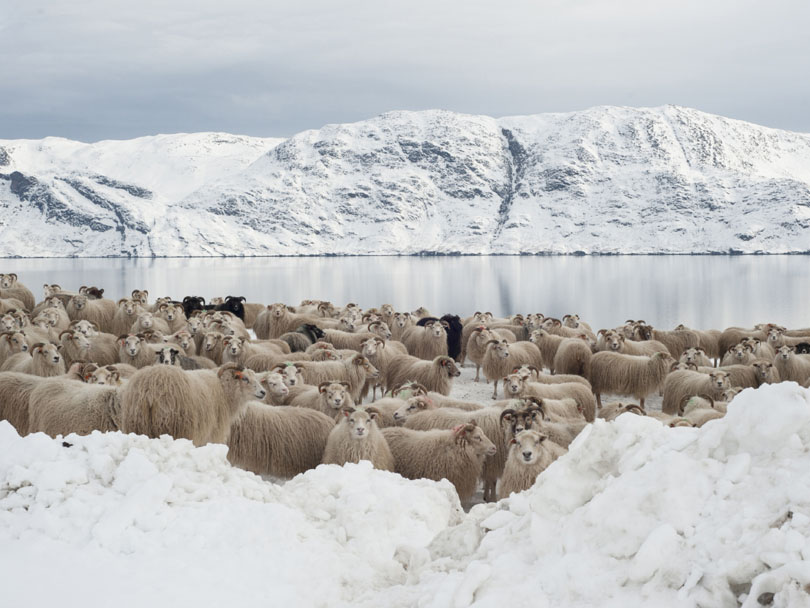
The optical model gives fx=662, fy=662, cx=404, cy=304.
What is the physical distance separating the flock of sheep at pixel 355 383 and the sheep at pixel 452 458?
20 mm

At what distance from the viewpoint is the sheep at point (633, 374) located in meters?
16.2

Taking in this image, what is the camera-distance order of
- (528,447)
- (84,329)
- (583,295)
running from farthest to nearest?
(583,295) → (84,329) → (528,447)

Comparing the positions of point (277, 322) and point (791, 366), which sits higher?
point (277, 322)

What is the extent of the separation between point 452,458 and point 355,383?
5.10m

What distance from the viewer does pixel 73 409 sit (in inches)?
343

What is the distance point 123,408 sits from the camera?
323 inches

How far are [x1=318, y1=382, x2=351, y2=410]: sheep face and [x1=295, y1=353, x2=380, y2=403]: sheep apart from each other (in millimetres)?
2681

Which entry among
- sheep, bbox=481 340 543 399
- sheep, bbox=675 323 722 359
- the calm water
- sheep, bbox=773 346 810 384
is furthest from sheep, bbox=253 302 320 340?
the calm water

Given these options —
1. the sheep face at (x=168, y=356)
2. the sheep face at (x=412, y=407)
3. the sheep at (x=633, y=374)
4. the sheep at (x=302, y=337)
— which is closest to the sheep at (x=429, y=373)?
the sheep at (x=302, y=337)

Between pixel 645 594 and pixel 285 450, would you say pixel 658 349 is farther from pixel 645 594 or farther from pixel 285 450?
pixel 645 594

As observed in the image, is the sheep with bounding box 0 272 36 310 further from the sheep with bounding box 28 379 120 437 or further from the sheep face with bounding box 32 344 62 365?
the sheep with bounding box 28 379 120 437

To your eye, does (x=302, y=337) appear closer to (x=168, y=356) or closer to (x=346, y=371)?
(x=346, y=371)

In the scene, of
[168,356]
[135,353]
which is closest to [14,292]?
[135,353]

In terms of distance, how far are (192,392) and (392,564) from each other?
4069 millimetres
